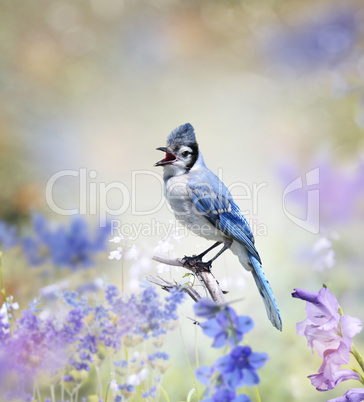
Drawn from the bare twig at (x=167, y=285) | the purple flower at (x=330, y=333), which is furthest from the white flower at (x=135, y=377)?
the purple flower at (x=330, y=333)

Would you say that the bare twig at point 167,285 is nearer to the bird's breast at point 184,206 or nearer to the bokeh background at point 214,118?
the bird's breast at point 184,206

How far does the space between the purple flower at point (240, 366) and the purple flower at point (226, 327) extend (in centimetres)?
1

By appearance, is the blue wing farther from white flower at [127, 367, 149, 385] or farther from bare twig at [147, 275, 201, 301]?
white flower at [127, 367, 149, 385]

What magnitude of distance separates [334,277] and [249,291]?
10.1 inches

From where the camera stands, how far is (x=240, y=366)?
463mm

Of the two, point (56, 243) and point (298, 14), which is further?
point (298, 14)

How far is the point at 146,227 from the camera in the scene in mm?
1010

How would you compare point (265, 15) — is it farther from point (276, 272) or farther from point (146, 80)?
point (276, 272)

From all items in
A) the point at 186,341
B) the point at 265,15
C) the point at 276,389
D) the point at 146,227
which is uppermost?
the point at 265,15

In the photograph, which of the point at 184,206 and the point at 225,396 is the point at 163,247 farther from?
the point at 225,396

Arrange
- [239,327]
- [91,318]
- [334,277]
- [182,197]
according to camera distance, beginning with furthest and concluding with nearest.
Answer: [334,277]
[182,197]
[91,318]
[239,327]

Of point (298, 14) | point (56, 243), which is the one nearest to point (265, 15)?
point (298, 14)

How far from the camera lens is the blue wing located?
32.4 inches

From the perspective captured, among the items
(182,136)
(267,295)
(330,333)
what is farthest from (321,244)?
(330,333)
